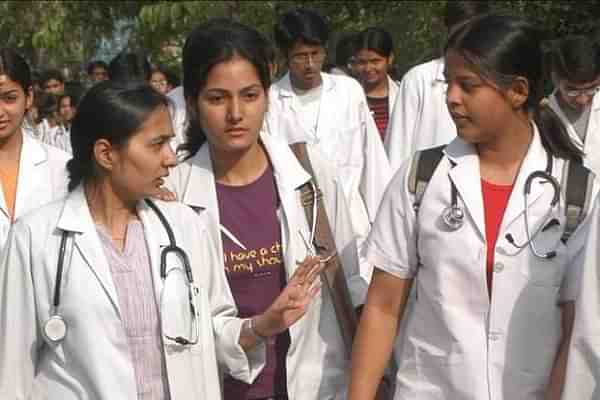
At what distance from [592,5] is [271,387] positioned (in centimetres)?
983

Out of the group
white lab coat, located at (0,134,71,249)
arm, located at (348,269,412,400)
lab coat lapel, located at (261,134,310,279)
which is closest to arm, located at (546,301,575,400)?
arm, located at (348,269,412,400)

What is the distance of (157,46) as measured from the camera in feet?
60.6

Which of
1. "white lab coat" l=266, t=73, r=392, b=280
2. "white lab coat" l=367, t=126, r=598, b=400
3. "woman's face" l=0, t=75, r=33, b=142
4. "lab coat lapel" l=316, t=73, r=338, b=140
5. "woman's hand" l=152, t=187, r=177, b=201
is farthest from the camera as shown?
"lab coat lapel" l=316, t=73, r=338, b=140

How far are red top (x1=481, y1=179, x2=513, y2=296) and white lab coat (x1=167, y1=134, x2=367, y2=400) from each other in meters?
0.76

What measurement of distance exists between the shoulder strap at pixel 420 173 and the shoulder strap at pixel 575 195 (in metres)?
0.40

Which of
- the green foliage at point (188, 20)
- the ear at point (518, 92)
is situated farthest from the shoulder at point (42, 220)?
the green foliage at point (188, 20)

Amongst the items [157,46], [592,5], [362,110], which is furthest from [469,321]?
[157,46]

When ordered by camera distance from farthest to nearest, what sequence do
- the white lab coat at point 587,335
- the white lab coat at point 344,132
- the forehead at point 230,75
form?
the white lab coat at point 344,132, the forehead at point 230,75, the white lab coat at point 587,335

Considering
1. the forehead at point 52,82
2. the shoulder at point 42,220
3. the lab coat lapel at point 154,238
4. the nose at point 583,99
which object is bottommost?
the lab coat lapel at point 154,238

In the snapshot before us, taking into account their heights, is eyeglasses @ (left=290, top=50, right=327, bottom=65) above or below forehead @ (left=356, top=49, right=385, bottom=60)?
above

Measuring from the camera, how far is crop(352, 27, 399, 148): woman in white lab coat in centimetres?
907

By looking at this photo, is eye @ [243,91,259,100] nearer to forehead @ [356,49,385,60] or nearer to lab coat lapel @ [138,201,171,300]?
lab coat lapel @ [138,201,171,300]

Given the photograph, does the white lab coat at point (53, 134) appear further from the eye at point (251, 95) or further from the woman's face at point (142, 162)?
the woman's face at point (142, 162)

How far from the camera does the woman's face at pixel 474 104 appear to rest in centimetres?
360
